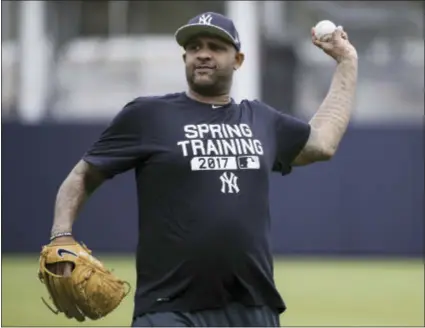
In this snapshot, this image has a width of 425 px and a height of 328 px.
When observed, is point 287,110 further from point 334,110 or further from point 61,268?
point 61,268

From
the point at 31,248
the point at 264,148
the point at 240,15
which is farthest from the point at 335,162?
the point at 264,148

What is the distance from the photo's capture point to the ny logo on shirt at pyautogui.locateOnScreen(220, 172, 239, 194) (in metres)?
4.87

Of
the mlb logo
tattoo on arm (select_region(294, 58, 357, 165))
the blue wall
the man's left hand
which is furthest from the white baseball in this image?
the blue wall

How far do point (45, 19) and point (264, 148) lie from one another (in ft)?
51.2

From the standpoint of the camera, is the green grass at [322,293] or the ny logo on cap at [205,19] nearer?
the ny logo on cap at [205,19]

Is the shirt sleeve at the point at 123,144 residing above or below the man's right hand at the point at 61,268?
above

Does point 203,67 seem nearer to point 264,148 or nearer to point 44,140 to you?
point 264,148

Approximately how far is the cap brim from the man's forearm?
0.64 meters

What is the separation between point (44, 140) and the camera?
17453mm

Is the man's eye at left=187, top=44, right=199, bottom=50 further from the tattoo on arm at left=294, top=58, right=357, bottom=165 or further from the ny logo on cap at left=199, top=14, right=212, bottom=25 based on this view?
the tattoo on arm at left=294, top=58, right=357, bottom=165

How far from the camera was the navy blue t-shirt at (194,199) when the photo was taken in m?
4.84

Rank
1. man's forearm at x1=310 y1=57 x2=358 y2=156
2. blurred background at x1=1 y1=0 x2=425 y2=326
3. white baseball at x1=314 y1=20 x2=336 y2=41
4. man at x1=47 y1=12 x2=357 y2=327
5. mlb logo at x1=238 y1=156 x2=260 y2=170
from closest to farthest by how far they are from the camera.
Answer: man at x1=47 y1=12 x2=357 y2=327 → mlb logo at x1=238 y1=156 x2=260 y2=170 → man's forearm at x1=310 y1=57 x2=358 y2=156 → white baseball at x1=314 y1=20 x2=336 y2=41 → blurred background at x1=1 y1=0 x2=425 y2=326

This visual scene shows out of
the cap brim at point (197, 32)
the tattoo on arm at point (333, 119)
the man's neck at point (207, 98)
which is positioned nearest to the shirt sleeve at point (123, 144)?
the man's neck at point (207, 98)

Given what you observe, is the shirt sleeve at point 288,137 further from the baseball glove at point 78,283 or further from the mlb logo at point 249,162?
the baseball glove at point 78,283
